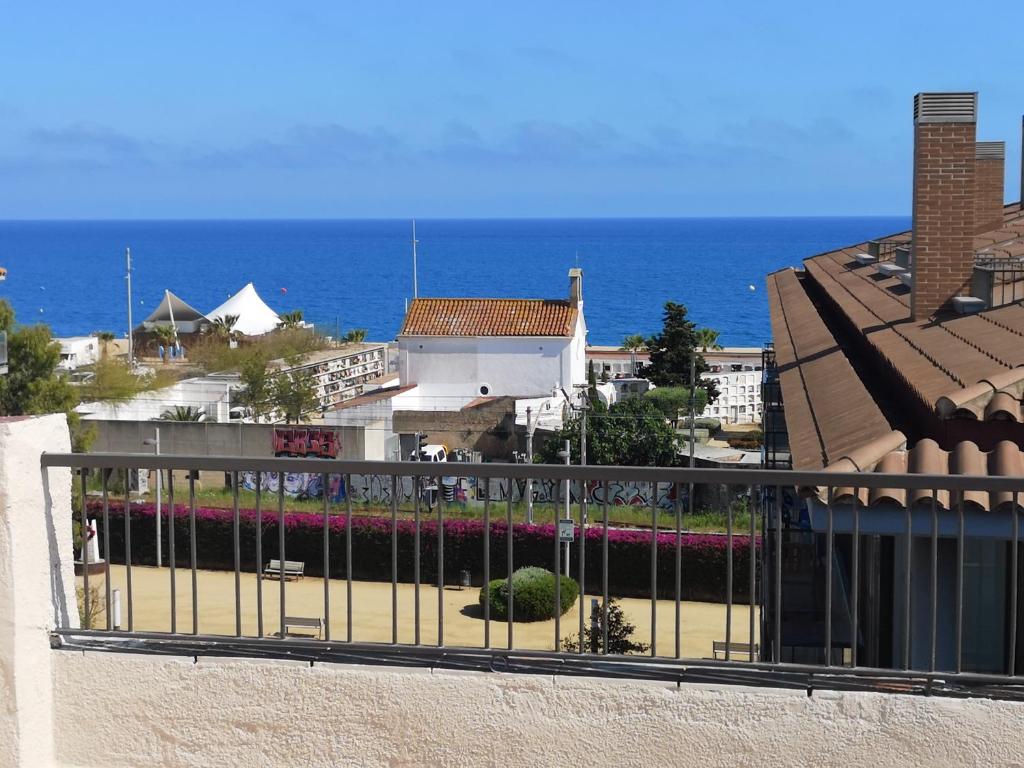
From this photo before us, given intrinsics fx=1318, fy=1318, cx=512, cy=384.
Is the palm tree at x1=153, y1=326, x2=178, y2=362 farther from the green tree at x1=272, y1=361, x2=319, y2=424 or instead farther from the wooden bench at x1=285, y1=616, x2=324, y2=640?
the wooden bench at x1=285, y1=616, x2=324, y2=640

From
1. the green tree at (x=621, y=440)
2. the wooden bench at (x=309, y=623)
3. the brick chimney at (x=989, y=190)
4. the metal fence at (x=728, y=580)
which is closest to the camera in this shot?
the metal fence at (x=728, y=580)

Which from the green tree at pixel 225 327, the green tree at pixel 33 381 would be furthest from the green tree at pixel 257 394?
the green tree at pixel 225 327

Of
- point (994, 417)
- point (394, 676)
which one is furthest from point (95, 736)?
point (994, 417)

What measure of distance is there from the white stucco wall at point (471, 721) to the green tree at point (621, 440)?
36.9 metres

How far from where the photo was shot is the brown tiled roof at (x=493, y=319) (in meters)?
60.6

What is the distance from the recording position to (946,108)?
16422 millimetres

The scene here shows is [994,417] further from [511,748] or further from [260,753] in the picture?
[260,753]

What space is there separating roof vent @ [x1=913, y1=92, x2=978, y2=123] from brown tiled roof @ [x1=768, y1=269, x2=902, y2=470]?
2.92 metres

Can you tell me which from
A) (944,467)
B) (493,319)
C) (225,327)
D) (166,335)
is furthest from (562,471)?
(225,327)

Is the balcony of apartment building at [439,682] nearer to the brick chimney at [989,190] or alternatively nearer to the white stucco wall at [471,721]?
the white stucco wall at [471,721]

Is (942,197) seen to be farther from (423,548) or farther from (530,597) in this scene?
(423,548)

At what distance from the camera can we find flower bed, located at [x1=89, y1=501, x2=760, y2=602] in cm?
2092

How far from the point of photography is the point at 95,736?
5629 millimetres

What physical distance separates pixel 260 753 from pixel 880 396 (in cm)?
693
